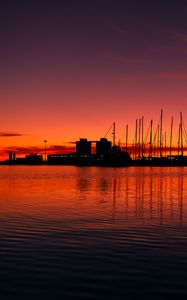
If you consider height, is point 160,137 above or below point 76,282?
above

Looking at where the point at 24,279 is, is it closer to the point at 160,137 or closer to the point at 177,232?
the point at 177,232

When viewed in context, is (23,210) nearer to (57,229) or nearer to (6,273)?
(57,229)

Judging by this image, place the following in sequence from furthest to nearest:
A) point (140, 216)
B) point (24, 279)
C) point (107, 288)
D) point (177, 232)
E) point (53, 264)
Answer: point (140, 216) < point (177, 232) < point (53, 264) < point (24, 279) < point (107, 288)

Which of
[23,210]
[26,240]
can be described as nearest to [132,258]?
[26,240]

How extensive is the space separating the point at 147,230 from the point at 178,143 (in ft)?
578

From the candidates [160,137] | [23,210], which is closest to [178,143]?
[160,137]

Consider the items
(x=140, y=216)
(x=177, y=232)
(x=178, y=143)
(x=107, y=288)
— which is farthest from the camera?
(x=178, y=143)

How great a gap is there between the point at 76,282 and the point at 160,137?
187 m

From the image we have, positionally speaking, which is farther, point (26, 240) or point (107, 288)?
point (26, 240)

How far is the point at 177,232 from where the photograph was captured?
22.8 m

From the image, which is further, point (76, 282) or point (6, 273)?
point (6, 273)

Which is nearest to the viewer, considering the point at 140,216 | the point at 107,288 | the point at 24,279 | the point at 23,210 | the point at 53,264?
the point at 107,288

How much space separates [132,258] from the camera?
16.4 meters

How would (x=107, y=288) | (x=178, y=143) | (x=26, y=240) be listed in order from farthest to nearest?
(x=178, y=143)
(x=26, y=240)
(x=107, y=288)
